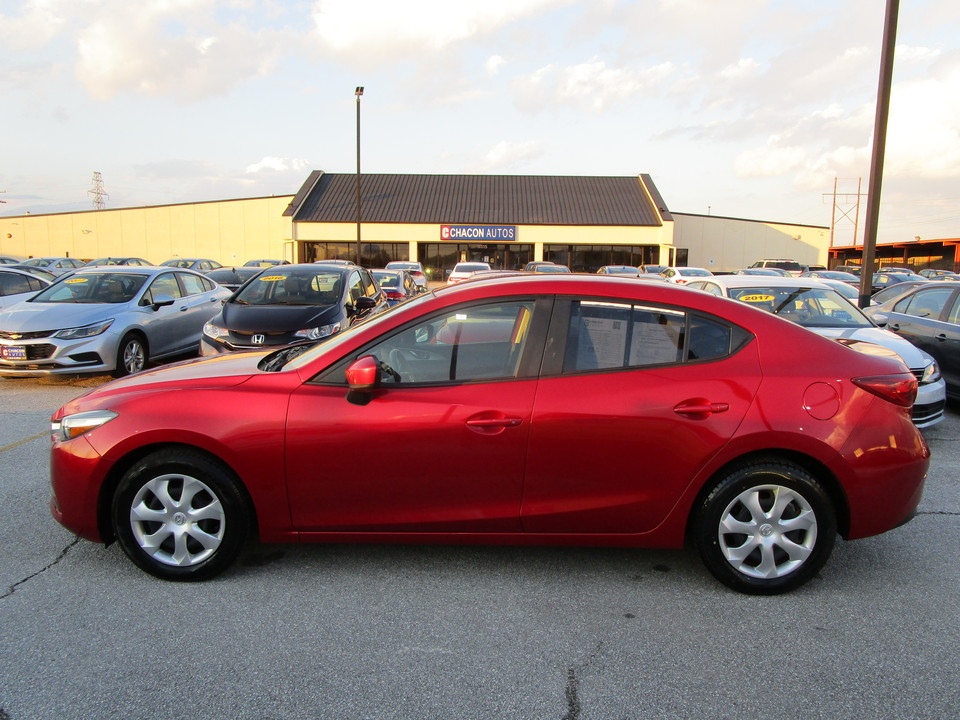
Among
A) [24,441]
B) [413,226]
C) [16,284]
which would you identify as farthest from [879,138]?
[413,226]

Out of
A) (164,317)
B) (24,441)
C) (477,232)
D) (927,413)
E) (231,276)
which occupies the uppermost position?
(477,232)

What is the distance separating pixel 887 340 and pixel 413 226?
40132 mm

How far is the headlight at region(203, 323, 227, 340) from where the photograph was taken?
28.8 feet

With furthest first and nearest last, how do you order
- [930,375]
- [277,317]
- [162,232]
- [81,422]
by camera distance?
[162,232]
[277,317]
[930,375]
[81,422]

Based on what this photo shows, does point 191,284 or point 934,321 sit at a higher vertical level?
point 191,284

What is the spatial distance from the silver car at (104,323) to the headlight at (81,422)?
5.72 meters

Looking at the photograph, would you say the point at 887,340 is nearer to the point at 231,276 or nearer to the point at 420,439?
the point at 420,439

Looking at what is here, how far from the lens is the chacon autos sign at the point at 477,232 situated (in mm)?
45219

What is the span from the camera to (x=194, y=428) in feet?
10.8

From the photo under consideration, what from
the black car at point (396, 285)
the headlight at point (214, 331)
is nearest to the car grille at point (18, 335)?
the headlight at point (214, 331)

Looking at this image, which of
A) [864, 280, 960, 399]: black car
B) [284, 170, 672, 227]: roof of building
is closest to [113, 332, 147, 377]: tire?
[864, 280, 960, 399]: black car

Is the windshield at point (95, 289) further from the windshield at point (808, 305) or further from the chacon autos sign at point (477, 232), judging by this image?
the chacon autos sign at point (477, 232)

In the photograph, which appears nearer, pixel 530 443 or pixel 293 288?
pixel 530 443

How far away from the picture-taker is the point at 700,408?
3.25 meters
